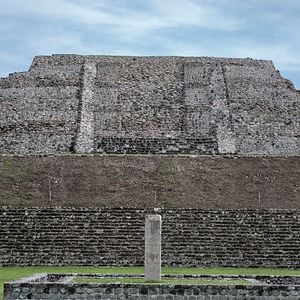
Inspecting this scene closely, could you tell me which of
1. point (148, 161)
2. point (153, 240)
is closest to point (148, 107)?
point (148, 161)

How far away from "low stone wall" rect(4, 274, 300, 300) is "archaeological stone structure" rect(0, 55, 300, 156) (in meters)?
17.5

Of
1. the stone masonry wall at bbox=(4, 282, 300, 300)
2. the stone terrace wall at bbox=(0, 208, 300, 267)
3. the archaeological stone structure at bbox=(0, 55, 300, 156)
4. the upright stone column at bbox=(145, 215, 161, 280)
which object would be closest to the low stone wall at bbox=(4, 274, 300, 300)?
the stone masonry wall at bbox=(4, 282, 300, 300)

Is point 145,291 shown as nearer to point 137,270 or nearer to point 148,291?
point 148,291

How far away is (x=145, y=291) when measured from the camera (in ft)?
43.6

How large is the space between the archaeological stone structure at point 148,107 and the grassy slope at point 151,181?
3.23 m

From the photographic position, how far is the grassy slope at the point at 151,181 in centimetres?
2431

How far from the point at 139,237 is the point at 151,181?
3975 millimetres

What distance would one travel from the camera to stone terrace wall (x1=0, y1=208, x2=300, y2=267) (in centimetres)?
2138

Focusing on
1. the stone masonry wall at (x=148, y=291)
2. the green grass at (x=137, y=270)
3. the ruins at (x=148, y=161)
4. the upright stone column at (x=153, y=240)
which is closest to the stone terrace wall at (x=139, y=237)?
the ruins at (x=148, y=161)

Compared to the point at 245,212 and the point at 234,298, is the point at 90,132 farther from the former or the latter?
the point at 234,298

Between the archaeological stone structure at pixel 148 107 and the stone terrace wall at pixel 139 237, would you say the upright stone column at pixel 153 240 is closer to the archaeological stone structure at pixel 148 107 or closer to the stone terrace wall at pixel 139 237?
the stone terrace wall at pixel 139 237

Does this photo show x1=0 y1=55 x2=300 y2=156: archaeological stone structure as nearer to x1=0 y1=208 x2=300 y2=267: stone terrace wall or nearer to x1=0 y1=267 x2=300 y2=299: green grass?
x1=0 y1=208 x2=300 y2=267: stone terrace wall

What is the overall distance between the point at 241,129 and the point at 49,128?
7.47 metres

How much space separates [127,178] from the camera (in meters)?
26.2
